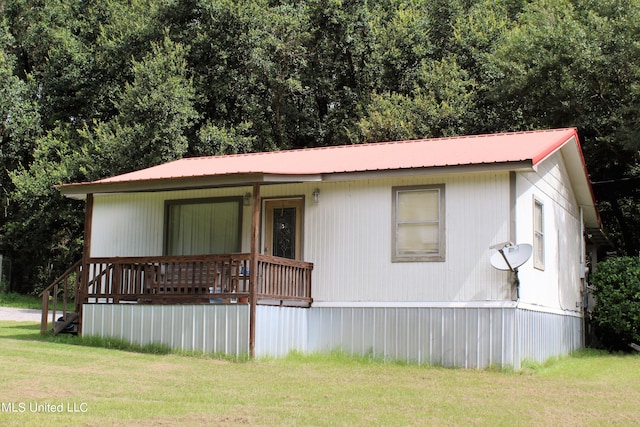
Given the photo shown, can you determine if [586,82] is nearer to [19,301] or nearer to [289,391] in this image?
[289,391]

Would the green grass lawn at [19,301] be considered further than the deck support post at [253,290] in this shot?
Yes

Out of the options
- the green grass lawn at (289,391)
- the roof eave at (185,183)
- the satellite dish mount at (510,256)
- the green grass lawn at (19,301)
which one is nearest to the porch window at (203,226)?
the roof eave at (185,183)

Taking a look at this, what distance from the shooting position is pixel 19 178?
26.9 metres

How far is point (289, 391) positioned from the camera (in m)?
9.59

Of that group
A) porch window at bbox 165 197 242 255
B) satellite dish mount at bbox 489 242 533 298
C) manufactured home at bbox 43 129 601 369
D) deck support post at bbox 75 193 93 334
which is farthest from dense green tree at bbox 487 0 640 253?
deck support post at bbox 75 193 93 334

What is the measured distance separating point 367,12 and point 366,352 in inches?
666

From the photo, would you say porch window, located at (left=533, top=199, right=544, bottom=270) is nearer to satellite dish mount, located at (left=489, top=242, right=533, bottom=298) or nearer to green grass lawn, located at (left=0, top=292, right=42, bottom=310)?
satellite dish mount, located at (left=489, top=242, right=533, bottom=298)

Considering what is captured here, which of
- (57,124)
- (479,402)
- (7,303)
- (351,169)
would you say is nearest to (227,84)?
(57,124)

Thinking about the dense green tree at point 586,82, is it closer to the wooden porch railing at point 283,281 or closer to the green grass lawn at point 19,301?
the wooden porch railing at point 283,281

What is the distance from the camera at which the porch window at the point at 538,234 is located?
13.4m

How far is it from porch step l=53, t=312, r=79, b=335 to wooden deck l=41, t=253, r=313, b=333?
836 mm

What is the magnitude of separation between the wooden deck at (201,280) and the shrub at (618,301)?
6.88m

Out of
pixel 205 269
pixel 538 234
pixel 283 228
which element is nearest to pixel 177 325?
pixel 205 269

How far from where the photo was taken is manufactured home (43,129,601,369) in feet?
40.9
